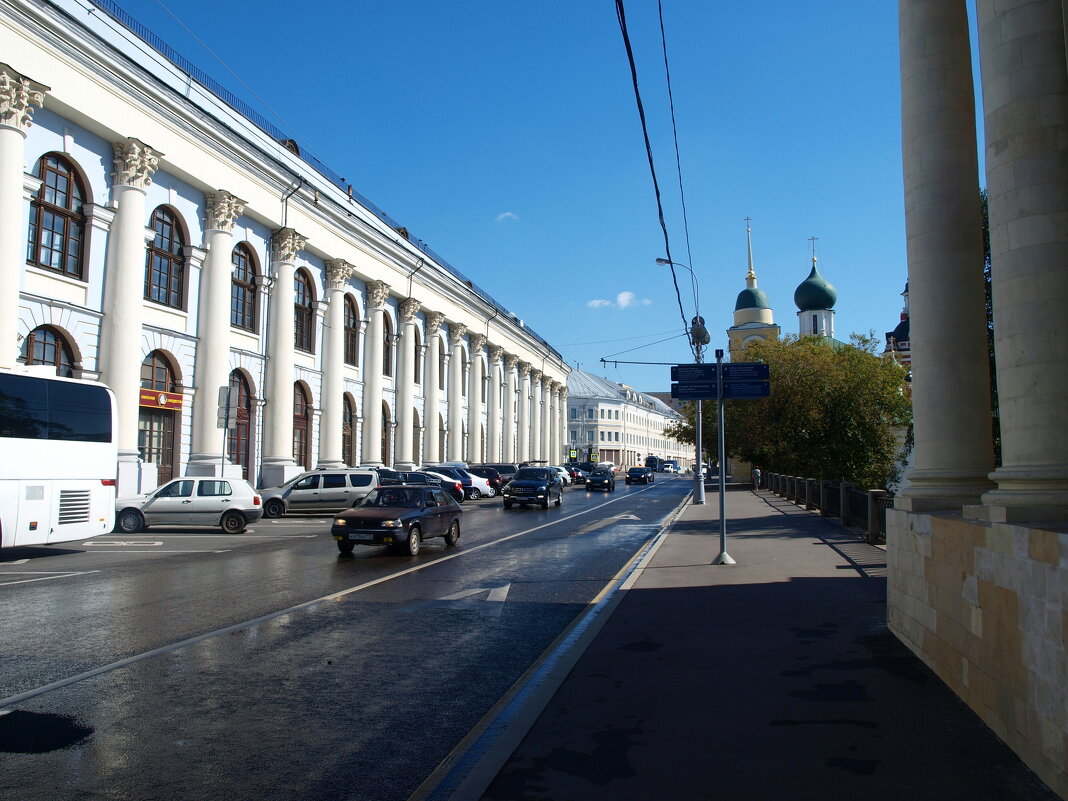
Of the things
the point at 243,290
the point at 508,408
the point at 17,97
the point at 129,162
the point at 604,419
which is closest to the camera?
the point at 17,97

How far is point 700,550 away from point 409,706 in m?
11.1

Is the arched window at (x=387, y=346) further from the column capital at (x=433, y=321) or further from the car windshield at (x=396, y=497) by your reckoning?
the car windshield at (x=396, y=497)

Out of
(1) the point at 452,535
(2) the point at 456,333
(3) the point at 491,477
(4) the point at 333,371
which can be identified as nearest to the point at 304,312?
(4) the point at 333,371

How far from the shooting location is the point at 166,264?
30.1 metres

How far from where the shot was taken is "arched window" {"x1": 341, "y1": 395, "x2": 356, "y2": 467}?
4300cm

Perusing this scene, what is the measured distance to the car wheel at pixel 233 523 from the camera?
22500mm

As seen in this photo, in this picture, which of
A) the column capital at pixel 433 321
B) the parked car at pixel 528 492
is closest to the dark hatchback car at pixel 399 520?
the parked car at pixel 528 492

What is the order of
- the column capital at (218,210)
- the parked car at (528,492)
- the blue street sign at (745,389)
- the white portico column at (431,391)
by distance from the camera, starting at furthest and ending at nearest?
the white portico column at (431,391) → the parked car at (528,492) → the column capital at (218,210) → the blue street sign at (745,389)

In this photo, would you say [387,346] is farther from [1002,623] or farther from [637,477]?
[1002,623]

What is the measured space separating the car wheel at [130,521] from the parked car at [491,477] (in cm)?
2254

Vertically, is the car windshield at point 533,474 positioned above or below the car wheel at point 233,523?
above

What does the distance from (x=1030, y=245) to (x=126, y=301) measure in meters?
26.1

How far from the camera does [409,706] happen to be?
6.34m

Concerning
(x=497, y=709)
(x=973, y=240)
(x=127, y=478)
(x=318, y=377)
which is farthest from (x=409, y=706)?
(x=318, y=377)
